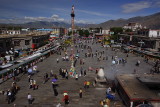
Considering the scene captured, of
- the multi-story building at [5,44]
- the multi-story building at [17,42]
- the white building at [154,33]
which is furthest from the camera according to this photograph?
the white building at [154,33]

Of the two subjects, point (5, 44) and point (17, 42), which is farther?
point (17, 42)

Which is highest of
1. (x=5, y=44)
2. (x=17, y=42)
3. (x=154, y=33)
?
(x=154, y=33)

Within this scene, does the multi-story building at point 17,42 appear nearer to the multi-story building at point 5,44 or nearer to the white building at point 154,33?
the multi-story building at point 5,44

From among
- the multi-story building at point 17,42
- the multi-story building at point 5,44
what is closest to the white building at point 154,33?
the multi-story building at point 17,42

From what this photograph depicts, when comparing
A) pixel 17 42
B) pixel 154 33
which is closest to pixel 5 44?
pixel 17 42

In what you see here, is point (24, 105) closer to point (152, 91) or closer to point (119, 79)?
point (119, 79)

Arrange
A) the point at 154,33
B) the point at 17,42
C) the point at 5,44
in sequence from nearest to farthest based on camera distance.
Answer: the point at 5,44
the point at 17,42
the point at 154,33

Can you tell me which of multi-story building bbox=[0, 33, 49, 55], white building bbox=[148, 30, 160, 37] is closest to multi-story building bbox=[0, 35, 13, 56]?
multi-story building bbox=[0, 33, 49, 55]

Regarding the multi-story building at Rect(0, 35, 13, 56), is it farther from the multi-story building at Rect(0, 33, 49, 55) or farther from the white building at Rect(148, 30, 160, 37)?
the white building at Rect(148, 30, 160, 37)

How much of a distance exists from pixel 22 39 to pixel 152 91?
4524cm

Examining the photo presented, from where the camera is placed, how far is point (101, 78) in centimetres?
1961

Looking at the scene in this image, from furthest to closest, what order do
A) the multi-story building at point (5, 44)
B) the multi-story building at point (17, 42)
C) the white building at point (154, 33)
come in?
the white building at point (154, 33), the multi-story building at point (17, 42), the multi-story building at point (5, 44)

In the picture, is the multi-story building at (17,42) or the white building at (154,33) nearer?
the multi-story building at (17,42)

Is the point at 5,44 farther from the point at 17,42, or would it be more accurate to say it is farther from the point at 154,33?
the point at 154,33
